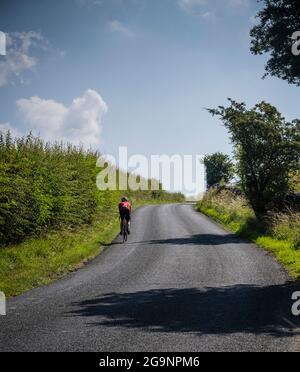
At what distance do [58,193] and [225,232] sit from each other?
31.1 ft

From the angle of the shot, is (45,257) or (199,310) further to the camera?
(45,257)

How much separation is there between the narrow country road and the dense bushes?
3.27m

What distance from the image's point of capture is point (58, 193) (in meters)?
19.8

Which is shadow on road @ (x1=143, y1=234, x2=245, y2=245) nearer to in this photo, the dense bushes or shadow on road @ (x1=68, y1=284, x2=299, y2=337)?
the dense bushes

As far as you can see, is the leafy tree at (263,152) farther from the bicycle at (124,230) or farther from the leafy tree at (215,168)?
the leafy tree at (215,168)

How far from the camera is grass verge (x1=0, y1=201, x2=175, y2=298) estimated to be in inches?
483

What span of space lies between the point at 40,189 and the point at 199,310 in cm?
1101

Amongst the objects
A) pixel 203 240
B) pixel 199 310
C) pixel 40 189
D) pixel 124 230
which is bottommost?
pixel 199 310

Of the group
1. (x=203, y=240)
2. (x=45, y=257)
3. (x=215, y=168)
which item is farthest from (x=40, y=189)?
(x=215, y=168)

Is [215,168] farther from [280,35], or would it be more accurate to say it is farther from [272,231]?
[280,35]

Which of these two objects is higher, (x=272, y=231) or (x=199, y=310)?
(x=272, y=231)

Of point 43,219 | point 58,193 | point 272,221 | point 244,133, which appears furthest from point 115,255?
point 244,133

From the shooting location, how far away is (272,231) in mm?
19797
